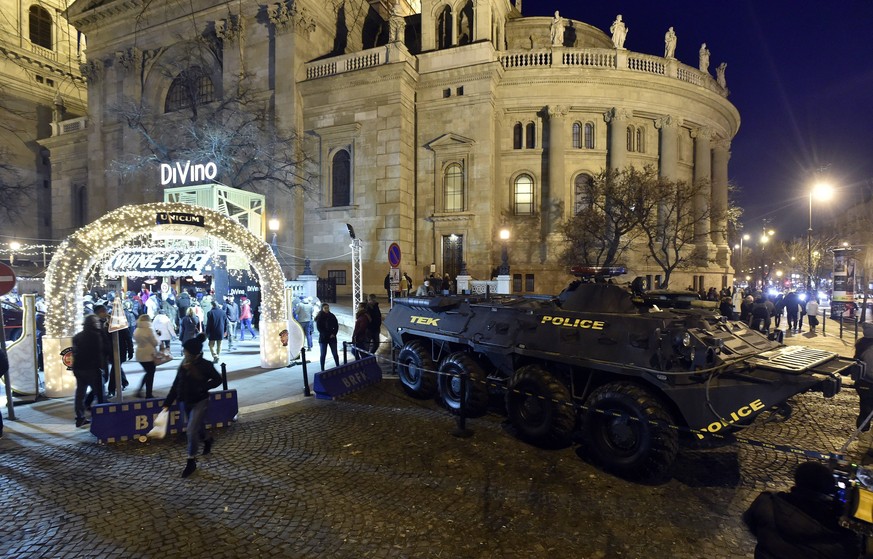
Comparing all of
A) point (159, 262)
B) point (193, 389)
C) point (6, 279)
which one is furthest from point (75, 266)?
point (159, 262)

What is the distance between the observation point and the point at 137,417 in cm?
676

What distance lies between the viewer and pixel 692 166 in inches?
1185

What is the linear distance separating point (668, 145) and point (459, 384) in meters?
26.2

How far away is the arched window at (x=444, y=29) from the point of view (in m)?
27.5

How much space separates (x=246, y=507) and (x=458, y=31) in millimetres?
28880

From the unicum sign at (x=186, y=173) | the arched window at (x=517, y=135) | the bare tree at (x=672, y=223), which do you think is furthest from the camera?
the arched window at (x=517, y=135)

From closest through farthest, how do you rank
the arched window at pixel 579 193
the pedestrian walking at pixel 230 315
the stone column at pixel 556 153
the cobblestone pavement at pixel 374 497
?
the cobblestone pavement at pixel 374 497, the pedestrian walking at pixel 230 315, the stone column at pixel 556 153, the arched window at pixel 579 193

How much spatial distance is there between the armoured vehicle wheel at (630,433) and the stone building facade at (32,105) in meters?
43.8

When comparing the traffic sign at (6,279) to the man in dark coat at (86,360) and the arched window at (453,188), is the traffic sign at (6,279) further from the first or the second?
the arched window at (453,188)

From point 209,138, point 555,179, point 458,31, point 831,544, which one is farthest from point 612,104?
point 831,544

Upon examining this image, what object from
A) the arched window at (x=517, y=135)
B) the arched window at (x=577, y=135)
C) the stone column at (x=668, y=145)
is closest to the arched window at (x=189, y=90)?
the arched window at (x=517, y=135)

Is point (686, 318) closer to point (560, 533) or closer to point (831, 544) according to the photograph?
point (560, 533)

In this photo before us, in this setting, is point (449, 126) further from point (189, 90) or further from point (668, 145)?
point (189, 90)

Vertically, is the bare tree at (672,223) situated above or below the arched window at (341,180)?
below
